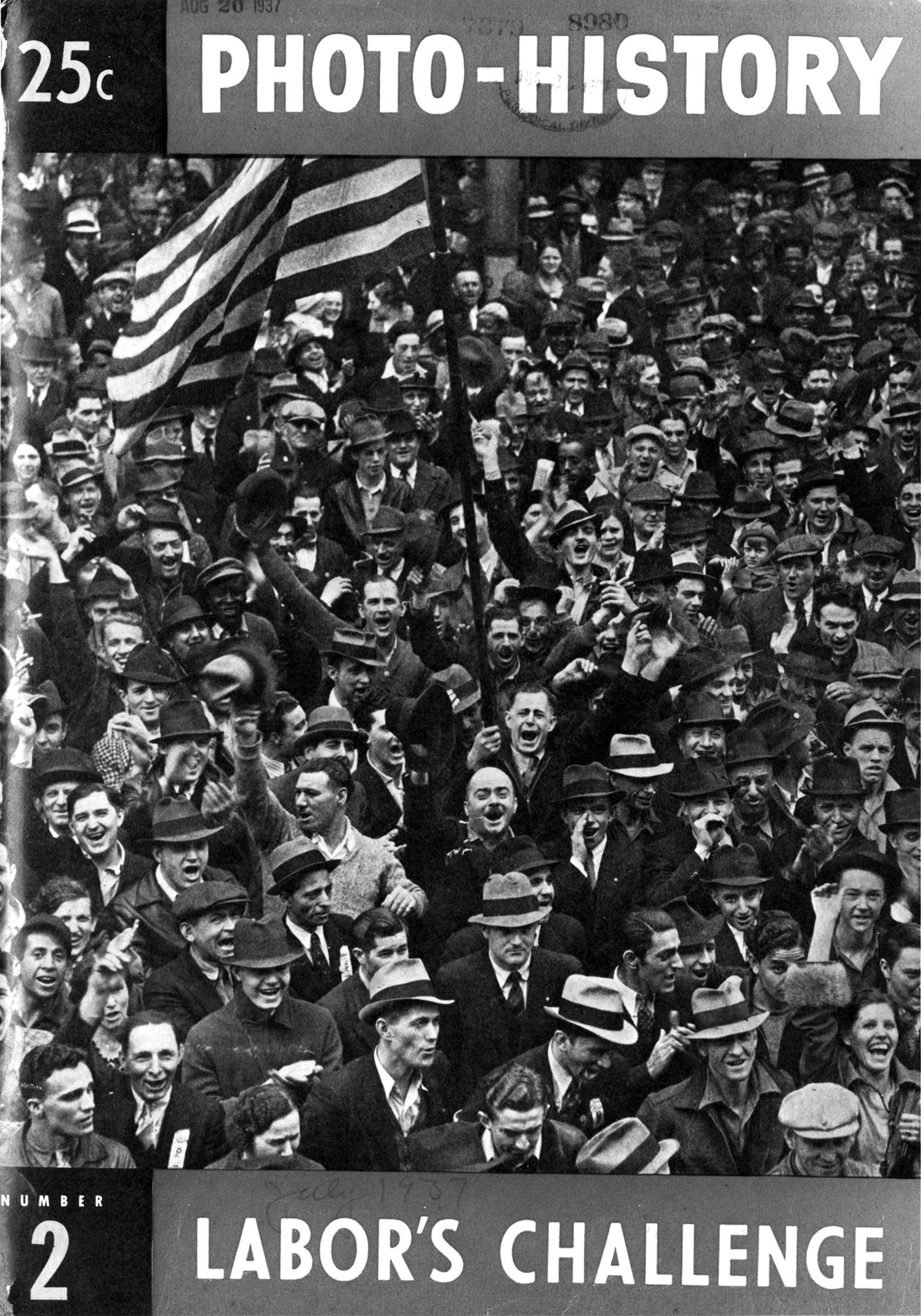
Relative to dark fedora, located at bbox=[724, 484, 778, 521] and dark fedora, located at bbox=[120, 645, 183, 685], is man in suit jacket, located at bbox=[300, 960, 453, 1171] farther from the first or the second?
dark fedora, located at bbox=[724, 484, 778, 521]

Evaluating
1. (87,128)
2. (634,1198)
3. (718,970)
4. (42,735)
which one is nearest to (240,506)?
(42,735)

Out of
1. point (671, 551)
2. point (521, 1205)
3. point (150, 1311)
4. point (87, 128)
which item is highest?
point (87, 128)

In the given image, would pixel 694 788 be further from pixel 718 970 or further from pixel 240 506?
pixel 240 506

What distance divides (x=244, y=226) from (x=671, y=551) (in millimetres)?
1502

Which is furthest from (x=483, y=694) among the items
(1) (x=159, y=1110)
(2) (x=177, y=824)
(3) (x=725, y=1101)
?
(1) (x=159, y=1110)

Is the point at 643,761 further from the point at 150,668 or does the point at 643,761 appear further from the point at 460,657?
the point at 150,668

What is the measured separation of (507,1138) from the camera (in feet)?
13.6

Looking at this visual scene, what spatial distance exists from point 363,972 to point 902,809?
1.57 m

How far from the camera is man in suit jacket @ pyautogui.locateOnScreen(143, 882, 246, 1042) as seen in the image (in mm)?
4164

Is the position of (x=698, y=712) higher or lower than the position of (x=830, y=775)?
higher

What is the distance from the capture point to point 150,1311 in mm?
4184

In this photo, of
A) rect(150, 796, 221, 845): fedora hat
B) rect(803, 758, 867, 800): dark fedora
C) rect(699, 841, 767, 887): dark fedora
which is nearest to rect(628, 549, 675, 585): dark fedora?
rect(803, 758, 867, 800): dark fedora

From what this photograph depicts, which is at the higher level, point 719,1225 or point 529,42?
point 529,42

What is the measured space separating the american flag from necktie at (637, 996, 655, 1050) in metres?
2.08
